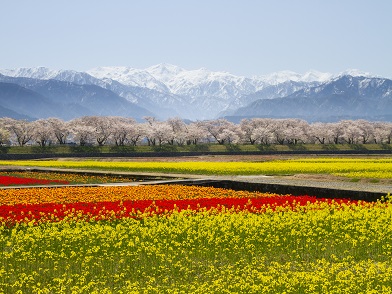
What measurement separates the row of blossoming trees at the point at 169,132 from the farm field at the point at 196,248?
5224 inches

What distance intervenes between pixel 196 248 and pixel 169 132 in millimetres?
155098

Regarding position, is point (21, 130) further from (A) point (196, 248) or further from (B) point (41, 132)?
(A) point (196, 248)

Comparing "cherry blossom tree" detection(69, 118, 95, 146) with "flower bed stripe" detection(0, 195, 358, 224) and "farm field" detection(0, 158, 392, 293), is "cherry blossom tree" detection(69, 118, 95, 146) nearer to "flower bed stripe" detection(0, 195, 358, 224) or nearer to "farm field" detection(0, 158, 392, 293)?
"flower bed stripe" detection(0, 195, 358, 224)

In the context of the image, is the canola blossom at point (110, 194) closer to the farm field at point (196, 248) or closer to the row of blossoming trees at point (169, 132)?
the farm field at point (196, 248)

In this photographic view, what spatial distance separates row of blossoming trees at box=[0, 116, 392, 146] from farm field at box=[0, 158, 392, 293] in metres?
133

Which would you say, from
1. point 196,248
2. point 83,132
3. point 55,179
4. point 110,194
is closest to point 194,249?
point 196,248

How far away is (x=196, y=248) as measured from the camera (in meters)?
17.2

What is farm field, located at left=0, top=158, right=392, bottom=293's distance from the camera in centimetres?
1348

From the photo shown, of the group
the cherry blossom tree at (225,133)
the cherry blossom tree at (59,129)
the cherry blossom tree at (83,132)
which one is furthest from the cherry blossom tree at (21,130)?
the cherry blossom tree at (225,133)

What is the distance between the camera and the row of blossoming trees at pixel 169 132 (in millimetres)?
163375

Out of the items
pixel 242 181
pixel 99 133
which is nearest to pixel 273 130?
pixel 99 133

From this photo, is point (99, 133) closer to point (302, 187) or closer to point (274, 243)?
point (302, 187)

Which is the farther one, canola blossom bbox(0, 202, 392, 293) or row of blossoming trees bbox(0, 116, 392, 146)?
row of blossoming trees bbox(0, 116, 392, 146)

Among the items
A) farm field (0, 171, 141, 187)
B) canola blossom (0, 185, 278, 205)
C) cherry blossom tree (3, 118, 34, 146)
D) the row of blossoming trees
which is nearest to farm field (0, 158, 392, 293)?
canola blossom (0, 185, 278, 205)
